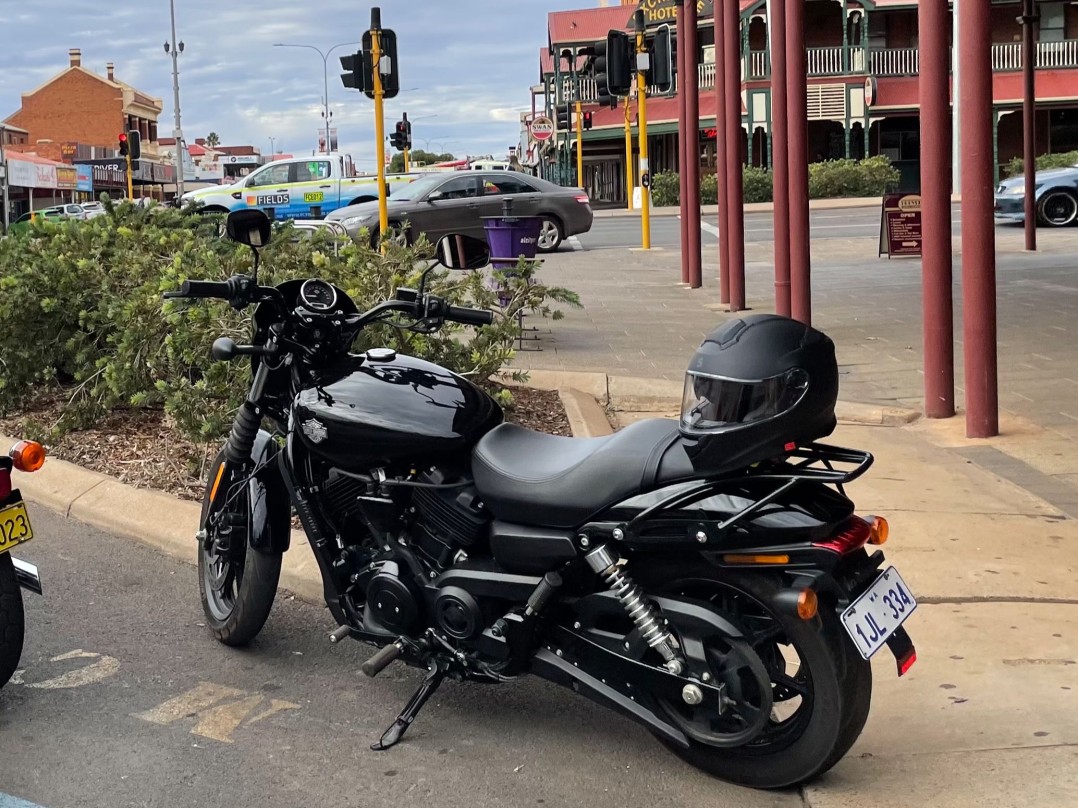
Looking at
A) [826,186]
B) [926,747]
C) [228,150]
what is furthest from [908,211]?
[228,150]

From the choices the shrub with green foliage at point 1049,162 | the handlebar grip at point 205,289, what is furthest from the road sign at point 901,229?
Answer: the shrub with green foliage at point 1049,162

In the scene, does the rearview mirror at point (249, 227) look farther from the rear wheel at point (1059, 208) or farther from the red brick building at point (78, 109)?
the red brick building at point (78, 109)

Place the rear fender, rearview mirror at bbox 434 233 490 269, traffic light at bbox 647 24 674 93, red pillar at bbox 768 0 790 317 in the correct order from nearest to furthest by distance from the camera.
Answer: rearview mirror at bbox 434 233 490 269 < the rear fender < red pillar at bbox 768 0 790 317 < traffic light at bbox 647 24 674 93

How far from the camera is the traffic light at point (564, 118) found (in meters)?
44.6

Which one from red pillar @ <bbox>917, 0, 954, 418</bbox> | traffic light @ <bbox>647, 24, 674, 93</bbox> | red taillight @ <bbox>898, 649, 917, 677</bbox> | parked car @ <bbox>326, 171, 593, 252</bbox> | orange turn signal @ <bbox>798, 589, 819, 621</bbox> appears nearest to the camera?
orange turn signal @ <bbox>798, 589, 819, 621</bbox>

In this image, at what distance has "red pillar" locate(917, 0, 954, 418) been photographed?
25.4 feet

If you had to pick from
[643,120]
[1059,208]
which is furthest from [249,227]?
[1059,208]

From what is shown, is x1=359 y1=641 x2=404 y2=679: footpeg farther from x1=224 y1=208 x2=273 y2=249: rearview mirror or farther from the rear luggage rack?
x1=224 y1=208 x2=273 y2=249: rearview mirror

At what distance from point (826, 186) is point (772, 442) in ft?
123

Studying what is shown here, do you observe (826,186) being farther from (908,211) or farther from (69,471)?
(69,471)

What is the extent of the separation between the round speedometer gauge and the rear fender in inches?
22.6

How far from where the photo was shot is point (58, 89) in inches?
3809

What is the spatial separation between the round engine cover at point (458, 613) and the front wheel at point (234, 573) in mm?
859

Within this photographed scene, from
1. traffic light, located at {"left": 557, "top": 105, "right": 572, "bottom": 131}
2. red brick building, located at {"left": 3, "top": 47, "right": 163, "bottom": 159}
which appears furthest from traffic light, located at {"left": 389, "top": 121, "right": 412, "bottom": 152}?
red brick building, located at {"left": 3, "top": 47, "right": 163, "bottom": 159}
